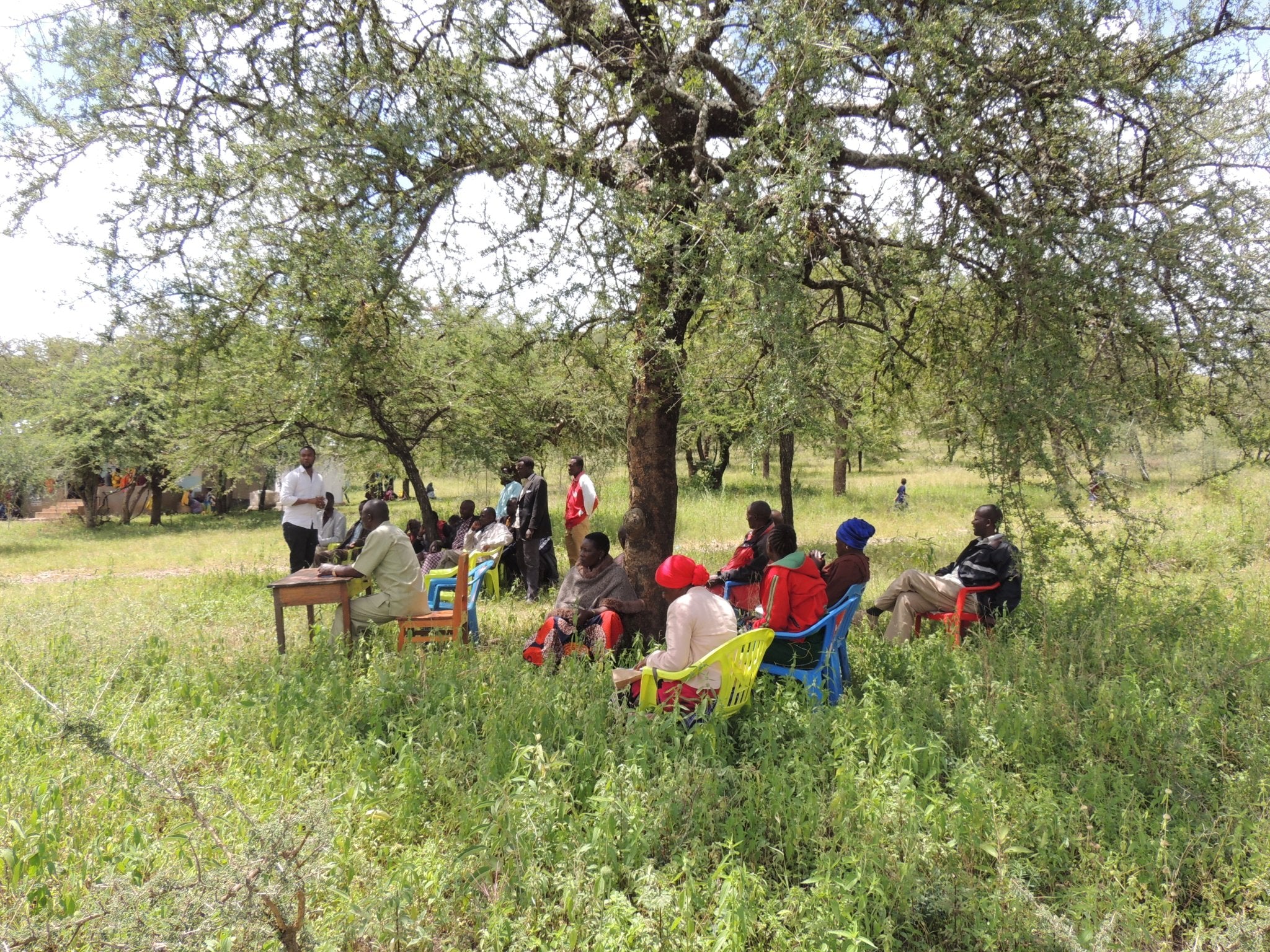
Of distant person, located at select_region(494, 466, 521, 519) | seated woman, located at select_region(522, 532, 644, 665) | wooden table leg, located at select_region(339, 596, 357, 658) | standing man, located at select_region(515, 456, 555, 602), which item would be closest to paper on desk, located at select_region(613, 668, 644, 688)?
seated woman, located at select_region(522, 532, 644, 665)

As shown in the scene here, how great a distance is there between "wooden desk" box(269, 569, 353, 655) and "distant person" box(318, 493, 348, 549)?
454cm

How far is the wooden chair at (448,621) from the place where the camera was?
20.3ft

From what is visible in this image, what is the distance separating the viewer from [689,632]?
14.9 ft

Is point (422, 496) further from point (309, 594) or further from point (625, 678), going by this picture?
point (625, 678)

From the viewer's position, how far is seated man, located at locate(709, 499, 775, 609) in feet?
22.4

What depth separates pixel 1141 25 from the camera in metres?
5.44

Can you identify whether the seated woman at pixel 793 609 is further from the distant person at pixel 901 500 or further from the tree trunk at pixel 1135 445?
the distant person at pixel 901 500

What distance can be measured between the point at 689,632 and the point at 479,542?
5.74 m

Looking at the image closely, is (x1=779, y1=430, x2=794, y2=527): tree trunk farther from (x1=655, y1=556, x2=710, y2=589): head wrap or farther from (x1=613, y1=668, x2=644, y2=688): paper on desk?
(x1=613, y1=668, x2=644, y2=688): paper on desk

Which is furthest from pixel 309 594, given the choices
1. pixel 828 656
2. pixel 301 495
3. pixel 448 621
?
pixel 828 656

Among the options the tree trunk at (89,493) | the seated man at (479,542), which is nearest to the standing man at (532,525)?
the seated man at (479,542)

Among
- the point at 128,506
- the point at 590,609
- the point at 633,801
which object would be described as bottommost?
the point at 128,506

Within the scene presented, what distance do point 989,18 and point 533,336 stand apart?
147 inches

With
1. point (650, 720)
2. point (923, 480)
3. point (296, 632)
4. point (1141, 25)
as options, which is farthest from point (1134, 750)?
point (923, 480)
